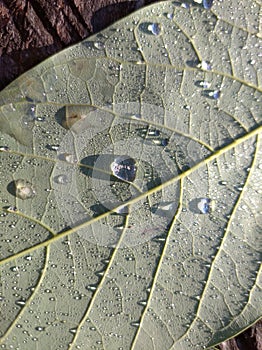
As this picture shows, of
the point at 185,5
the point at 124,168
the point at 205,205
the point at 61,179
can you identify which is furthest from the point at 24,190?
the point at 185,5

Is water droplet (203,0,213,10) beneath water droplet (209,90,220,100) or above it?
above

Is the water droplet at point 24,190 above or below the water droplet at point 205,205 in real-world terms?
below

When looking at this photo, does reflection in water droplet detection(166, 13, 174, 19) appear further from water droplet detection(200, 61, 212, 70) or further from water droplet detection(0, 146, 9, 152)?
water droplet detection(0, 146, 9, 152)

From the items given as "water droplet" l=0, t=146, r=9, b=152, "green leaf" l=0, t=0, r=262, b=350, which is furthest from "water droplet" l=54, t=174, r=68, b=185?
"water droplet" l=0, t=146, r=9, b=152

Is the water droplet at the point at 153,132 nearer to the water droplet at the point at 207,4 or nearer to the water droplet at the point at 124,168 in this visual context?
the water droplet at the point at 124,168

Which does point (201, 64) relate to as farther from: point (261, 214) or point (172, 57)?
point (261, 214)

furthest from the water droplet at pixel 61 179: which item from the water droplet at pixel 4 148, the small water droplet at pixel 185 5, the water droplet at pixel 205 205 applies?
the small water droplet at pixel 185 5

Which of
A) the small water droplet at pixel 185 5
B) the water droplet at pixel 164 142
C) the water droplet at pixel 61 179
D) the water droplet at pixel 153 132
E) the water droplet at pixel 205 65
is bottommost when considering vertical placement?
the water droplet at pixel 61 179

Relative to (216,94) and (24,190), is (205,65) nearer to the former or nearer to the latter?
(216,94)
